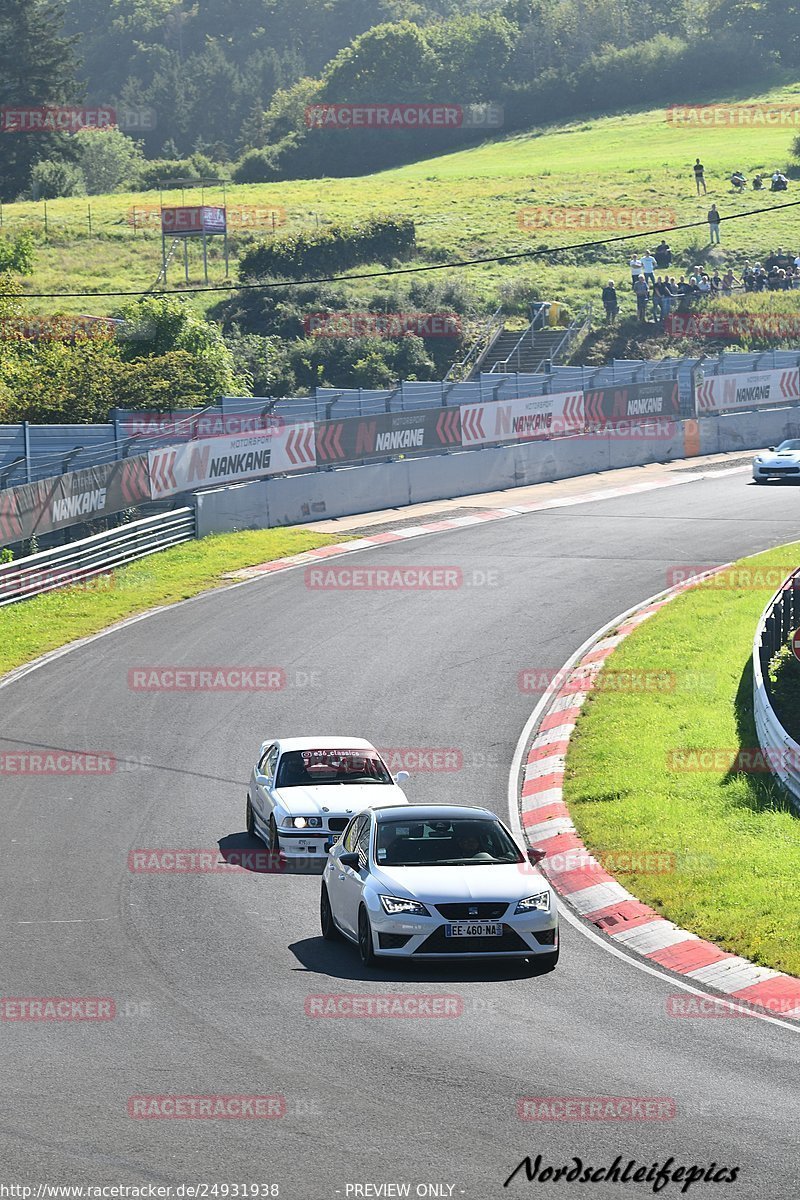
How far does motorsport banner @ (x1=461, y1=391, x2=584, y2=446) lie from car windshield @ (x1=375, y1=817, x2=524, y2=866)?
28792 mm

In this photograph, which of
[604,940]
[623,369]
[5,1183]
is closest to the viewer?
[5,1183]

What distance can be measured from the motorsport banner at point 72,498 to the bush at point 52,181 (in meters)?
73.6

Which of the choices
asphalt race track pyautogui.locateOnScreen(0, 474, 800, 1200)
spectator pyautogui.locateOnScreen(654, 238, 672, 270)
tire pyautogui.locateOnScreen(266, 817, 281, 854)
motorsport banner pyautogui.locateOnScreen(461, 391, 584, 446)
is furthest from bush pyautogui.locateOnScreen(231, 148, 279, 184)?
tire pyautogui.locateOnScreen(266, 817, 281, 854)

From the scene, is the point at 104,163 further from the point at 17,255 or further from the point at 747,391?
the point at 747,391

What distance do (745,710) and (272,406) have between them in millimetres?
18212

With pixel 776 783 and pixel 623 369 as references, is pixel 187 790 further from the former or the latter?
pixel 623 369

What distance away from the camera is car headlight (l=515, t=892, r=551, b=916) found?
490 inches

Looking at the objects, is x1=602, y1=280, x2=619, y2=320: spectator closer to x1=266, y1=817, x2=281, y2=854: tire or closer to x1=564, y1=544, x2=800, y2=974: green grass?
x1=564, y1=544, x2=800, y2=974: green grass


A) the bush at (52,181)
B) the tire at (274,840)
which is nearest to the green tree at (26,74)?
the bush at (52,181)

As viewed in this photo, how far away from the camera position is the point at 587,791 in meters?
19.6

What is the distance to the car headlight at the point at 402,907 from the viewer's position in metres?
12.3

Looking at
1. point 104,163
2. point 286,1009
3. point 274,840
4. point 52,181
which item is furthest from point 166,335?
point 104,163

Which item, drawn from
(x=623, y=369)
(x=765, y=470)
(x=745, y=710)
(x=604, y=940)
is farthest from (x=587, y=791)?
(x=623, y=369)

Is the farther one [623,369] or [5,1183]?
[623,369]
